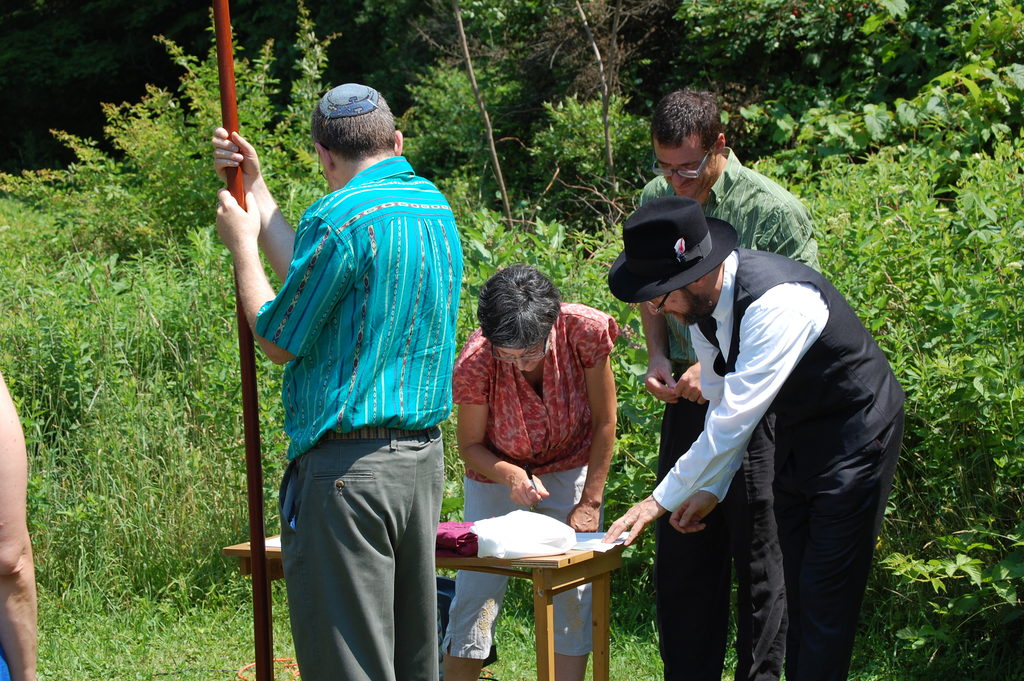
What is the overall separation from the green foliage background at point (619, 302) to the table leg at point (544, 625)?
133 centimetres

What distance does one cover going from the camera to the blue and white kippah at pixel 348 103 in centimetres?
288

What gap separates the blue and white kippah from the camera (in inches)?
113

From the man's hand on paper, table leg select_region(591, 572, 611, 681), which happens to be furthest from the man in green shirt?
the man's hand on paper

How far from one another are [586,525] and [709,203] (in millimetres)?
1222

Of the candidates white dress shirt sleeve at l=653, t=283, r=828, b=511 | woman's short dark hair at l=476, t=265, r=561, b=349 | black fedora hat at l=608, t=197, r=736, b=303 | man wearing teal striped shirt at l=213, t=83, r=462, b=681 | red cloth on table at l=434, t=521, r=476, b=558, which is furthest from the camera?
woman's short dark hair at l=476, t=265, r=561, b=349

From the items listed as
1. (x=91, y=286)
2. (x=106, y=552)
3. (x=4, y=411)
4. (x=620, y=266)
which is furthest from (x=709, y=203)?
(x=91, y=286)

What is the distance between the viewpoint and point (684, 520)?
3.39 meters

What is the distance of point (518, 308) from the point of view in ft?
11.9

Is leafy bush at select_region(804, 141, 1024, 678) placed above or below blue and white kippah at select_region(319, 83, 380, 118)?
below

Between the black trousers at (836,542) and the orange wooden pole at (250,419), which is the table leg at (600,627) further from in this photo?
the orange wooden pole at (250,419)

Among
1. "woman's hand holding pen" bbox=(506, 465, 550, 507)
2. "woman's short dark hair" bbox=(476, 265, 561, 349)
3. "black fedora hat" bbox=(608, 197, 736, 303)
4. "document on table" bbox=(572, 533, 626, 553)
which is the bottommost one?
"document on table" bbox=(572, 533, 626, 553)

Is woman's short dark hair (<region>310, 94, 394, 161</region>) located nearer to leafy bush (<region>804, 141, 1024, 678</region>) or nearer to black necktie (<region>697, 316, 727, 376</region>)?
black necktie (<region>697, 316, 727, 376</region>)

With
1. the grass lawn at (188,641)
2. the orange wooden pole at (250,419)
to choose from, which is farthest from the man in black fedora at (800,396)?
the grass lawn at (188,641)

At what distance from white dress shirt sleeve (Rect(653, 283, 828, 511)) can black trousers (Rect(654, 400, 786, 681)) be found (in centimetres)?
47
